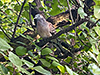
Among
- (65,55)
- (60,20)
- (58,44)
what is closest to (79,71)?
(65,55)

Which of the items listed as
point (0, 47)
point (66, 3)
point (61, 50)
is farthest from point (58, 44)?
point (0, 47)

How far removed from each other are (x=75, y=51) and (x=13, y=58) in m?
0.93

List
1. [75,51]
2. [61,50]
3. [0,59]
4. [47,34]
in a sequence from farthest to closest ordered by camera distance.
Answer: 1. [47,34]
2. [61,50]
3. [75,51]
4. [0,59]

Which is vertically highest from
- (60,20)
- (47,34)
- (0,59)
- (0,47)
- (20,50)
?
(47,34)

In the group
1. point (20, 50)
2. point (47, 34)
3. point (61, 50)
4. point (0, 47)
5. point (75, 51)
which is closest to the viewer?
point (0, 47)

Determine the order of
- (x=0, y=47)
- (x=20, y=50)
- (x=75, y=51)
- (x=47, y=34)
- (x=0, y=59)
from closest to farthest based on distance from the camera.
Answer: (x=0, y=47), (x=20, y=50), (x=0, y=59), (x=75, y=51), (x=47, y=34)

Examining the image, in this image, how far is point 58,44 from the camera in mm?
1348

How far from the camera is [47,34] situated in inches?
73.3

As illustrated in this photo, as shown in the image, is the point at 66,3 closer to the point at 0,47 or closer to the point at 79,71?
the point at 0,47

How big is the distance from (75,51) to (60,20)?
38 centimetres

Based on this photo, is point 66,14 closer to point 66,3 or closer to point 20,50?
point 66,3

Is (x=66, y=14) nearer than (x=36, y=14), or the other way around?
(x=66, y=14)

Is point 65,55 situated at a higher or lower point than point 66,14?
lower

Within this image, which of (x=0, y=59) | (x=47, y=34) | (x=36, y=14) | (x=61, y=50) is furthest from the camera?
(x=47, y=34)
